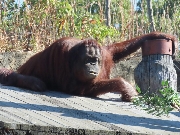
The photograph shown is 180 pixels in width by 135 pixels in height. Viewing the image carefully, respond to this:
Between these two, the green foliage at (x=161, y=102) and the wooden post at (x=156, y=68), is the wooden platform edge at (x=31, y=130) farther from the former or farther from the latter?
the wooden post at (x=156, y=68)

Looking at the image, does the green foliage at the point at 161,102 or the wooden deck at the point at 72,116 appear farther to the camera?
the green foliage at the point at 161,102

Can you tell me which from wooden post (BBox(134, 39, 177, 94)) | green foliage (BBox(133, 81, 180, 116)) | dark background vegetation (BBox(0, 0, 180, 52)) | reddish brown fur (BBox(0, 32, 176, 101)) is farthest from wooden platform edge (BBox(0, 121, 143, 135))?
dark background vegetation (BBox(0, 0, 180, 52))

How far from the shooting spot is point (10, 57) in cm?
805

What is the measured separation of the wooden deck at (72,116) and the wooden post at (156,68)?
0.54 metres

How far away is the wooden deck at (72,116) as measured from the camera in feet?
12.9

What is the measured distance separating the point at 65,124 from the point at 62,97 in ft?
4.56

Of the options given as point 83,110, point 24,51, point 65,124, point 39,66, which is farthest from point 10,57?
point 65,124

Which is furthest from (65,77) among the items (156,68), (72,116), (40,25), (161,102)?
(40,25)

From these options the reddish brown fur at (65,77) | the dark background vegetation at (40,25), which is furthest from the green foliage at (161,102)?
the dark background vegetation at (40,25)

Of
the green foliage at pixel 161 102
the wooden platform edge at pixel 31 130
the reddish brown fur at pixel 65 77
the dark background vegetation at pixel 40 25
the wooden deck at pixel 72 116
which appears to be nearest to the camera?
the wooden platform edge at pixel 31 130

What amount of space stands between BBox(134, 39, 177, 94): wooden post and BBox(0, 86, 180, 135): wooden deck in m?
0.54

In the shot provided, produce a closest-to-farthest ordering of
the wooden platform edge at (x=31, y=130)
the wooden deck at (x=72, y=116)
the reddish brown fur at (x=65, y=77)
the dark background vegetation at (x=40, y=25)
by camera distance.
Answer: the wooden platform edge at (x=31, y=130), the wooden deck at (x=72, y=116), the reddish brown fur at (x=65, y=77), the dark background vegetation at (x=40, y=25)

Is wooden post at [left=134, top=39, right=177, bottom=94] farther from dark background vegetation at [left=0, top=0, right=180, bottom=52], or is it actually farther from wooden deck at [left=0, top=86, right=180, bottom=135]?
dark background vegetation at [left=0, top=0, right=180, bottom=52]

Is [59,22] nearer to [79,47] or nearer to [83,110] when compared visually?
[79,47]
